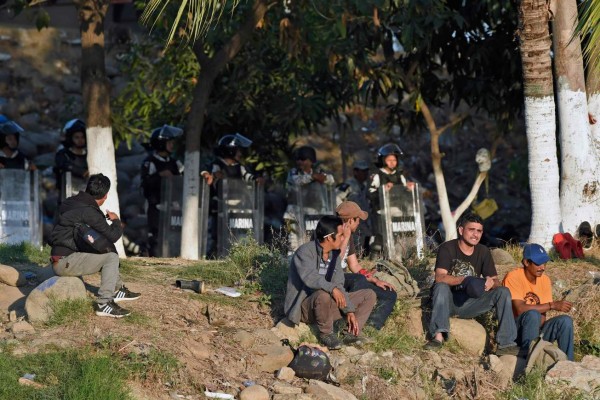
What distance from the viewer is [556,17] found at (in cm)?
1444

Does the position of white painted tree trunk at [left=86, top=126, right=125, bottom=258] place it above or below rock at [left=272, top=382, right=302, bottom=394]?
above

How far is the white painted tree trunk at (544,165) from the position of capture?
1411 cm

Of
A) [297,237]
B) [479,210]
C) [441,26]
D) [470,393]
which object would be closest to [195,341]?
[470,393]

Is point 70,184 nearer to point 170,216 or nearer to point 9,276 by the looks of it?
point 170,216

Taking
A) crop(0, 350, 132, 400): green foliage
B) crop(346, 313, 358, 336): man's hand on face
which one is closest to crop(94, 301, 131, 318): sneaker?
crop(0, 350, 132, 400): green foliage

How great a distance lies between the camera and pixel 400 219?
15.5m

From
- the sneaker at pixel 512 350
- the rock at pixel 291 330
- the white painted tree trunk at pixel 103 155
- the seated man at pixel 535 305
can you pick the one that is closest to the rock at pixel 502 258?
the seated man at pixel 535 305

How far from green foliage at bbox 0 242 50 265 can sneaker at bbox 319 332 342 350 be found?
12.3 feet

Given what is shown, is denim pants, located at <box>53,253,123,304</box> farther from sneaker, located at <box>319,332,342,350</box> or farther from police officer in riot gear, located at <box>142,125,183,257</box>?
police officer in riot gear, located at <box>142,125,183,257</box>

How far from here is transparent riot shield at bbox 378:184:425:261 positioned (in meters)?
15.4

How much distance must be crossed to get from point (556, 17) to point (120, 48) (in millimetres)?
14966

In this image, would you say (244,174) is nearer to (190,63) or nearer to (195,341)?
(190,63)

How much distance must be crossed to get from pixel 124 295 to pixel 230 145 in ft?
18.0

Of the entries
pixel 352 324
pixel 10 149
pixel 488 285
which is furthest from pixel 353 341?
pixel 10 149
